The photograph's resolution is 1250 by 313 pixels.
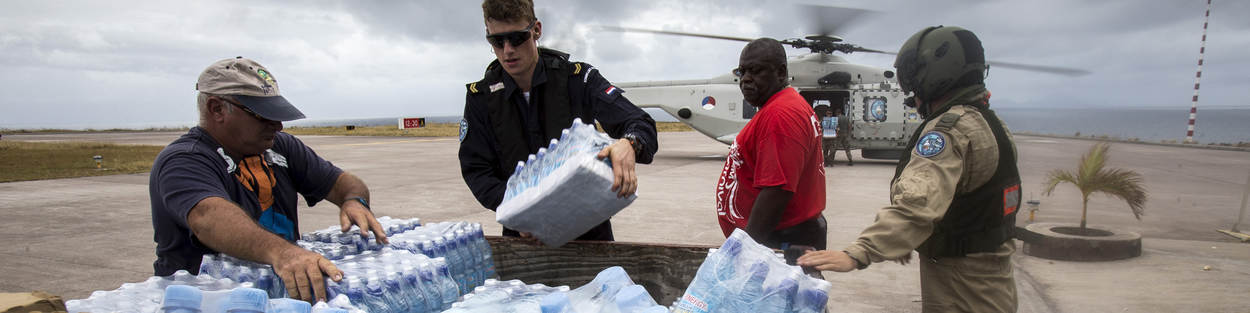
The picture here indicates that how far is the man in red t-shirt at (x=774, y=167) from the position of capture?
2.36m

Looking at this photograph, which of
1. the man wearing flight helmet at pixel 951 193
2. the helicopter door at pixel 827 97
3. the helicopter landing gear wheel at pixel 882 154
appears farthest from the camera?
the helicopter landing gear wheel at pixel 882 154

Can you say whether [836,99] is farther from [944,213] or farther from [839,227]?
[944,213]

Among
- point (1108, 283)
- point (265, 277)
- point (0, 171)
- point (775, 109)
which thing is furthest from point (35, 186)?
point (1108, 283)

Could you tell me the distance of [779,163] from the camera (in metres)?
2.36

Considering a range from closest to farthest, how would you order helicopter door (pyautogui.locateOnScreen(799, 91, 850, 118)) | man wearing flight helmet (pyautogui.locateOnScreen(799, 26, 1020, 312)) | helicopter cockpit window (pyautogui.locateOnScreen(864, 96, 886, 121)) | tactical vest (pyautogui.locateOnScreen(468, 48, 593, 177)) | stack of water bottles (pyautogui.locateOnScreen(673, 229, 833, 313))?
stack of water bottles (pyautogui.locateOnScreen(673, 229, 833, 313)), man wearing flight helmet (pyautogui.locateOnScreen(799, 26, 1020, 312)), tactical vest (pyautogui.locateOnScreen(468, 48, 593, 177)), helicopter cockpit window (pyautogui.locateOnScreen(864, 96, 886, 121)), helicopter door (pyautogui.locateOnScreen(799, 91, 850, 118))

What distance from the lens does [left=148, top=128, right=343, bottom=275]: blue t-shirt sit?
5.89 ft

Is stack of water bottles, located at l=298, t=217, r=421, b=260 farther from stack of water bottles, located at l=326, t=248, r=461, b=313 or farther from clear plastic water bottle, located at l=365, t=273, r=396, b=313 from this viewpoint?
clear plastic water bottle, located at l=365, t=273, r=396, b=313

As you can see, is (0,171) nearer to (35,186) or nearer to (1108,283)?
(35,186)

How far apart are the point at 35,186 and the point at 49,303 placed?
12958 mm

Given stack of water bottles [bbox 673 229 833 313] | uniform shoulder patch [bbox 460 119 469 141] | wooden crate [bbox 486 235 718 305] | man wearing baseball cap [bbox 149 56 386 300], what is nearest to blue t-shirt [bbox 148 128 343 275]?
man wearing baseball cap [bbox 149 56 386 300]

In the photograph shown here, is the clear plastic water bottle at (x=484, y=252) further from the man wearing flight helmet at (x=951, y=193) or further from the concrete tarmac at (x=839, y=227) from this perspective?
the concrete tarmac at (x=839, y=227)

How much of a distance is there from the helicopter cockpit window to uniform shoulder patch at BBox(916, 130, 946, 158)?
12943 millimetres

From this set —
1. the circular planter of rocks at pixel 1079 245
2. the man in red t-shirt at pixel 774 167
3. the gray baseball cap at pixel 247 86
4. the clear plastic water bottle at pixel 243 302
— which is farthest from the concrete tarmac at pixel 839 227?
the clear plastic water bottle at pixel 243 302

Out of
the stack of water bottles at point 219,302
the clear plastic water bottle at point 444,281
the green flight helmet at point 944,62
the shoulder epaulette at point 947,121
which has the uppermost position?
the green flight helmet at point 944,62
